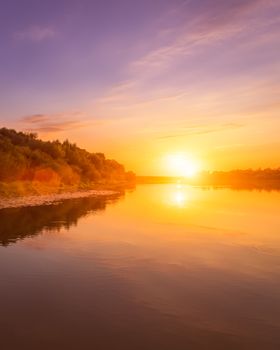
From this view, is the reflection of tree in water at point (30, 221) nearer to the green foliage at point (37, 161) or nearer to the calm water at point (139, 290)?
the calm water at point (139, 290)

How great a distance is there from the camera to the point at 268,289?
13.2 m

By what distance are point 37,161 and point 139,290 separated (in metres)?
73.3

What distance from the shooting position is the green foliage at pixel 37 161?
66.8 m

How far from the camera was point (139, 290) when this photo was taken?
13.2 metres

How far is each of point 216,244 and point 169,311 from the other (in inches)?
441

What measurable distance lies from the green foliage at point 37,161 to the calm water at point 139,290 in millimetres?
43728

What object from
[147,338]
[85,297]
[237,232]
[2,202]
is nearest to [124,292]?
[85,297]

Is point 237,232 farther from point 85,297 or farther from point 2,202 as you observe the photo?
point 2,202

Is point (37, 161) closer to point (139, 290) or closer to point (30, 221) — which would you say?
point (30, 221)

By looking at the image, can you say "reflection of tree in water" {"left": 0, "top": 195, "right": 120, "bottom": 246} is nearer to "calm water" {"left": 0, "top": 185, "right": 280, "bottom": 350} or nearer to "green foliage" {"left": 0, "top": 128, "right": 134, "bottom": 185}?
"calm water" {"left": 0, "top": 185, "right": 280, "bottom": 350}

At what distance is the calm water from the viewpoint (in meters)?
9.45

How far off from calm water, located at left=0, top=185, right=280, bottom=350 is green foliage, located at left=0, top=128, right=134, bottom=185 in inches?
1722

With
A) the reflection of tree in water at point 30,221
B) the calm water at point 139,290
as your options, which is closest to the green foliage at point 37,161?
the reflection of tree in water at point 30,221

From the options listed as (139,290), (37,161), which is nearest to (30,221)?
(139,290)
